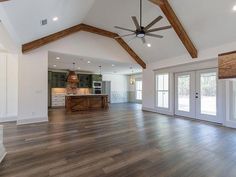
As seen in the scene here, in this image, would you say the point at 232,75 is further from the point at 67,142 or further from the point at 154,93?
the point at 154,93

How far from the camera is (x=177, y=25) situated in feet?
15.0

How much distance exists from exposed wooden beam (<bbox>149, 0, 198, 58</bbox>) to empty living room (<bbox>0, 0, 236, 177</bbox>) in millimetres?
29

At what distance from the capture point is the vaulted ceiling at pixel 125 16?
3.24m

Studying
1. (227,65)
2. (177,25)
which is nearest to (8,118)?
(227,65)

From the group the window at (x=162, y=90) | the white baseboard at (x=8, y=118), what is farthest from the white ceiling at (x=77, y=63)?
the white baseboard at (x=8, y=118)

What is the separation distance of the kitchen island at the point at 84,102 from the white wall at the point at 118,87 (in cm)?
399

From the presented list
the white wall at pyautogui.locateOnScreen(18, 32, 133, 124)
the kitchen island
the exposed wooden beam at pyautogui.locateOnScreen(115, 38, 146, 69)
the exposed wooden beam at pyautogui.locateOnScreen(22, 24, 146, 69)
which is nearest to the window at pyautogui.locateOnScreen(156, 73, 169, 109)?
the exposed wooden beam at pyautogui.locateOnScreen(115, 38, 146, 69)

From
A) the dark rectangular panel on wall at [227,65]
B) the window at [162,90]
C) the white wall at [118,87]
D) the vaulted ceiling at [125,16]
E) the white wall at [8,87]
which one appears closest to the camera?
the dark rectangular panel on wall at [227,65]

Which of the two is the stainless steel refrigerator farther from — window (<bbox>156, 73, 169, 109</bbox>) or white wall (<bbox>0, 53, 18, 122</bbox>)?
white wall (<bbox>0, 53, 18, 122</bbox>)

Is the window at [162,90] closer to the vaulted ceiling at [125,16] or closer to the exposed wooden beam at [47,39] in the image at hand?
the vaulted ceiling at [125,16]

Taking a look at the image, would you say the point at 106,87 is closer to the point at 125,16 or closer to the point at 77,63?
the point at 77,63

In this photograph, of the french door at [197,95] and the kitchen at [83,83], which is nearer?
the french door at [197,95]

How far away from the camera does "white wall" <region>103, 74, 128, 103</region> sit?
13080 mm

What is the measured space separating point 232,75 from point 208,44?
533 centimetres
